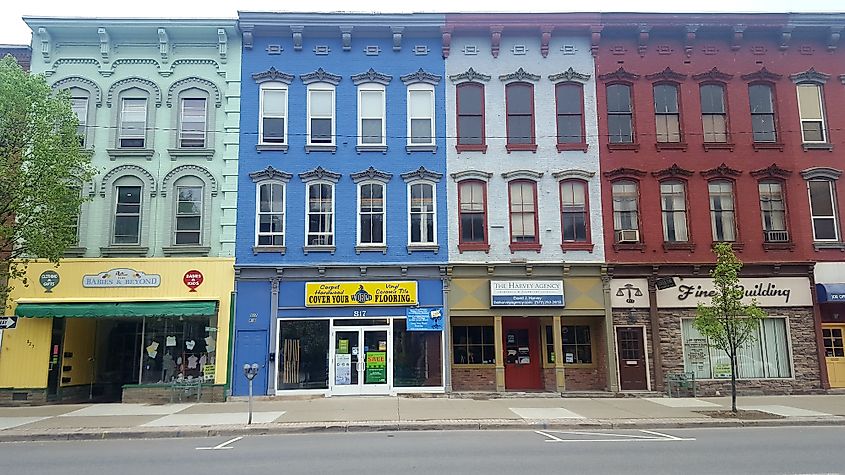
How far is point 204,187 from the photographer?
19016 mm

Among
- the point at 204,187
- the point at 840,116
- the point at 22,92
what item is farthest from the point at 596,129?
the point at 22,92

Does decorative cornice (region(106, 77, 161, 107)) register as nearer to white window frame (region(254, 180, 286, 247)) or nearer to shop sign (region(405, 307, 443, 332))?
white window frame (region(254, 180, 286, 247))

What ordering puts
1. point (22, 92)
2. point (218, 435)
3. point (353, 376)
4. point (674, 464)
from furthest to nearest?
point (353, 376) → point (22, 92) → point (218, 435) → point (674, 464)

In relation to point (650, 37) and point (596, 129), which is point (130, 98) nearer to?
point (596, 129)

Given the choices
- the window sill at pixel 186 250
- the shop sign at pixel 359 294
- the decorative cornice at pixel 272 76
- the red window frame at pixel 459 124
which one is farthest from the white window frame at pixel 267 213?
the red window frame at pixel 459 124

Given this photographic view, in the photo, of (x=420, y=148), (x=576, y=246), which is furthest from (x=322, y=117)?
(x=576, y=246)

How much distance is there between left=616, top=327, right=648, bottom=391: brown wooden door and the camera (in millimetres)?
18609

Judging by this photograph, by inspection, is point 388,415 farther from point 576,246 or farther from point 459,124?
point 459,124

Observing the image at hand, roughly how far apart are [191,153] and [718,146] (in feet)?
53.6

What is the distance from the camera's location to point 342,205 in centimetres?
1916

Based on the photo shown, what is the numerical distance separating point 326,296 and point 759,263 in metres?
13.1

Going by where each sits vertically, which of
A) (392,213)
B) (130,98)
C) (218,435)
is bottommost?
(218,435)

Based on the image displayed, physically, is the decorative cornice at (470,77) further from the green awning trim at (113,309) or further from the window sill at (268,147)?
the green awning trim at (113,309)

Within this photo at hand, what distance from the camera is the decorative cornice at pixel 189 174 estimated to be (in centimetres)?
1894
